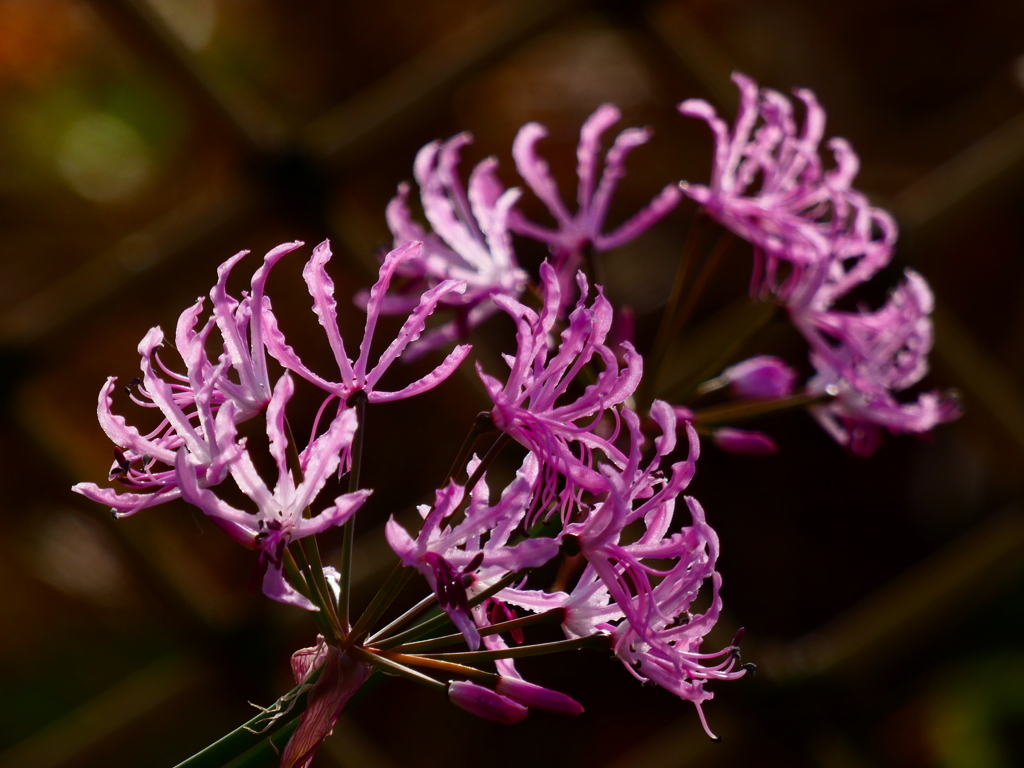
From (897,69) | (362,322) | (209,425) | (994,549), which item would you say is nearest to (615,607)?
(209,425)

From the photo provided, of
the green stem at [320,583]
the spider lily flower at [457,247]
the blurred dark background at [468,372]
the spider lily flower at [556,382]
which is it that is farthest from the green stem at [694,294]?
the blurred dark background at [468,372]

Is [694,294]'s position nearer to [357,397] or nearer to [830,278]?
[830,278]

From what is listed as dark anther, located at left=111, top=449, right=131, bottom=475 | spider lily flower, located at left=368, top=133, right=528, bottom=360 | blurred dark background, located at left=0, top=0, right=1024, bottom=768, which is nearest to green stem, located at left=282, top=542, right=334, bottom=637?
dark anther, located at left=111, top=449, right=131, bottom=475

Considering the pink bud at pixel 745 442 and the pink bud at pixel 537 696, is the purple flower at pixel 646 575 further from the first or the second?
the pink bud at pixel 745 442

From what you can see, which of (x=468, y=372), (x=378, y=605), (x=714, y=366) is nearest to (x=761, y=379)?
(x=714, y=366)

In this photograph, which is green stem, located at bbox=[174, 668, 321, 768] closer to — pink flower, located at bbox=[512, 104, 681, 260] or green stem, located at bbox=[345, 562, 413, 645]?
green stem, located at bbox=[345, 562, 413, 645]

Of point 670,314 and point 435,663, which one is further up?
point 435,663

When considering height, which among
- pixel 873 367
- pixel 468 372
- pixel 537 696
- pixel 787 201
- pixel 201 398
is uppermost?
pixel 201 398

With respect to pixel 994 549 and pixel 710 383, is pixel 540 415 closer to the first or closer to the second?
pixel 710 383
